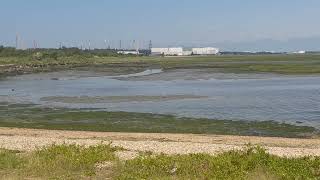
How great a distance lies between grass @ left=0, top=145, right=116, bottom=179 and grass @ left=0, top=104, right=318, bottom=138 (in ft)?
40.1

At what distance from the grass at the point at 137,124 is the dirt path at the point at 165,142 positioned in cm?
Result: 291

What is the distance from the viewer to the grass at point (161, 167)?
13.1 metres

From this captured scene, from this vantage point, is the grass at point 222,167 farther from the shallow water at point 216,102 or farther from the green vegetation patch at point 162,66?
the green vegetation patch at point 162,66

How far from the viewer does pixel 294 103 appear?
39.1 metres

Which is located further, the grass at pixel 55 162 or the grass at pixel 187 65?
the grass at pixel 187 65

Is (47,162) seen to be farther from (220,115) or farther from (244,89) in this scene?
(244,89)

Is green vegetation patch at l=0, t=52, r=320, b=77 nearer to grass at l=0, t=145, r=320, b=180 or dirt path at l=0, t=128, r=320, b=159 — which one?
dirt path at l=0, t=128, r=320, b=159

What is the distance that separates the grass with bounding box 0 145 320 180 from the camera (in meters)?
13.1

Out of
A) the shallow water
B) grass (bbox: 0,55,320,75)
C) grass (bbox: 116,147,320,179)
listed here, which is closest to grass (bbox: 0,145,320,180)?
grass (bbox: 116,147,320,179)

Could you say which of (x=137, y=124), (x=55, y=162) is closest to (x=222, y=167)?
(x=55, y=162)

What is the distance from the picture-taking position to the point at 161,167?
45.6 ft

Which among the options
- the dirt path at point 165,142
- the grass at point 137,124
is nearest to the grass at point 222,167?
the dirt path at point 165,142

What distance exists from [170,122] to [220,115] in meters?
3.93

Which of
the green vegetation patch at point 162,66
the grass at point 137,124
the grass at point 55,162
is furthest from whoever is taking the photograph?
the green vegetation patch at point 162,66
